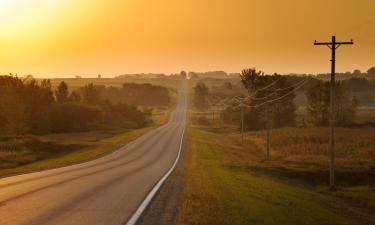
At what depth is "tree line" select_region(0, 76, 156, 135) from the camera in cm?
7944

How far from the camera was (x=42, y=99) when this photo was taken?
101 m

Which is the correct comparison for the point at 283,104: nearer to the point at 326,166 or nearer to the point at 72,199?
the point at 326,166

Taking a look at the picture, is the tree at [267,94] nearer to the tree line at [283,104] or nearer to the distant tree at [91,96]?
the tree line at [283,104]

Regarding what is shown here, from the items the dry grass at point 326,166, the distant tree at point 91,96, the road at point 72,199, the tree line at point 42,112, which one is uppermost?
the distant tree at point 91,96

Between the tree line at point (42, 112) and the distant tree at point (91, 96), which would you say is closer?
the tree line at point (42, 112)

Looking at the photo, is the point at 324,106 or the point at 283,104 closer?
the point at 324,106

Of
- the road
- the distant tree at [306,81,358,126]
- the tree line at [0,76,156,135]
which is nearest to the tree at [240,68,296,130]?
the distant tree at [306,81,358,126]

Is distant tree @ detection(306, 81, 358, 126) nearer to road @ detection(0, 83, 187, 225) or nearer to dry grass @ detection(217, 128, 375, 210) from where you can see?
dry grass @ detection(217, 128, 375, 210)

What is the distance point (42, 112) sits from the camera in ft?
313

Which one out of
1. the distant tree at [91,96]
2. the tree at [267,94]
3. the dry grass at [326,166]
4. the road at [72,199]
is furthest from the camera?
the distant tree at [91,96]

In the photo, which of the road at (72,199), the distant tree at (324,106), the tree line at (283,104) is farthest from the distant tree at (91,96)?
the road at (72,199)

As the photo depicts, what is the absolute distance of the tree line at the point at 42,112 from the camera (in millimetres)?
79438

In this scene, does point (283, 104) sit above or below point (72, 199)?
above

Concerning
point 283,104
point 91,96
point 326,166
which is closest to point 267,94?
point 283,104
